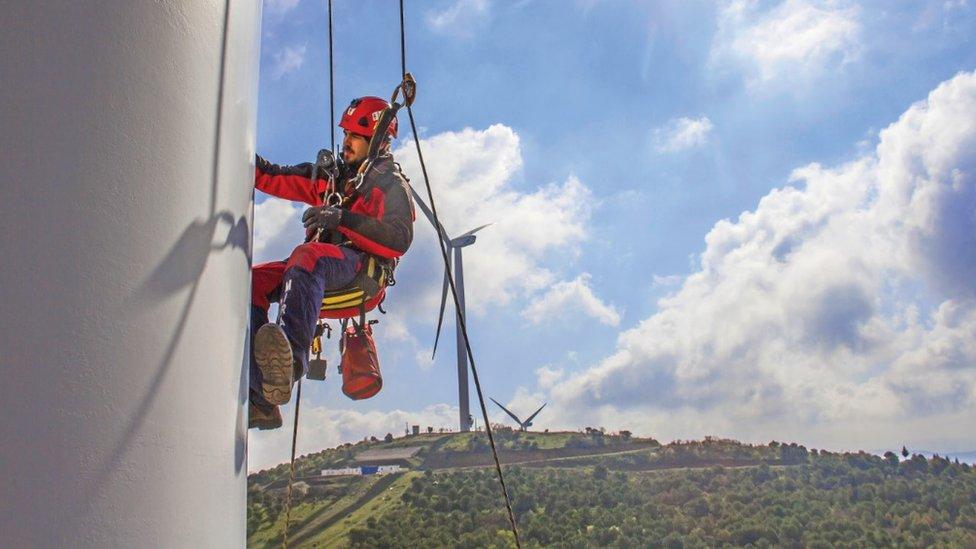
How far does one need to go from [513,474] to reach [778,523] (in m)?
40.8

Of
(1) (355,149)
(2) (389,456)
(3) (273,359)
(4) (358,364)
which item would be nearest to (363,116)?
(1) (355,149)

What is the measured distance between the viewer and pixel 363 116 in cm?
712

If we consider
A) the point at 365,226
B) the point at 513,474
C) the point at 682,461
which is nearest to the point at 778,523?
the point at 682,461

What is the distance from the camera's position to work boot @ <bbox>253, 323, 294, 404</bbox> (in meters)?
4.50

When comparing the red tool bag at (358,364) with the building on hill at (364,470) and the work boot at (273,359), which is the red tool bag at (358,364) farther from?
the building on hill at (364,470)

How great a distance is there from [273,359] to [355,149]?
291 centimetres

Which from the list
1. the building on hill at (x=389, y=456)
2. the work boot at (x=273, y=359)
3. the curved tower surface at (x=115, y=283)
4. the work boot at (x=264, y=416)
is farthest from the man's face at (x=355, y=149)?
the building on hill at (x=389, y=456)

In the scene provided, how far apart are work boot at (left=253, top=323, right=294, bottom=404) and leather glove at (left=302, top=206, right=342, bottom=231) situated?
1.36 m

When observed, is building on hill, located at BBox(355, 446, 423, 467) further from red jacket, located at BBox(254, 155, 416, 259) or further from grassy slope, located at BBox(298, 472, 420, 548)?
red jacket, located at BBox(254, 155, 416, 259)

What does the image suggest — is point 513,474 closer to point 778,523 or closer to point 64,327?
point 778,523

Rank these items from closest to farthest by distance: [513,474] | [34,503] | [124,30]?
[34,503], [124,30], [513,474]

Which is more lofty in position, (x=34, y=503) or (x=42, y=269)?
(x=42, y=269)

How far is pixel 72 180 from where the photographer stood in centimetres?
254

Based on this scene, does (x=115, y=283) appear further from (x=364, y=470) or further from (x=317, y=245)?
(x=364, y=470)
